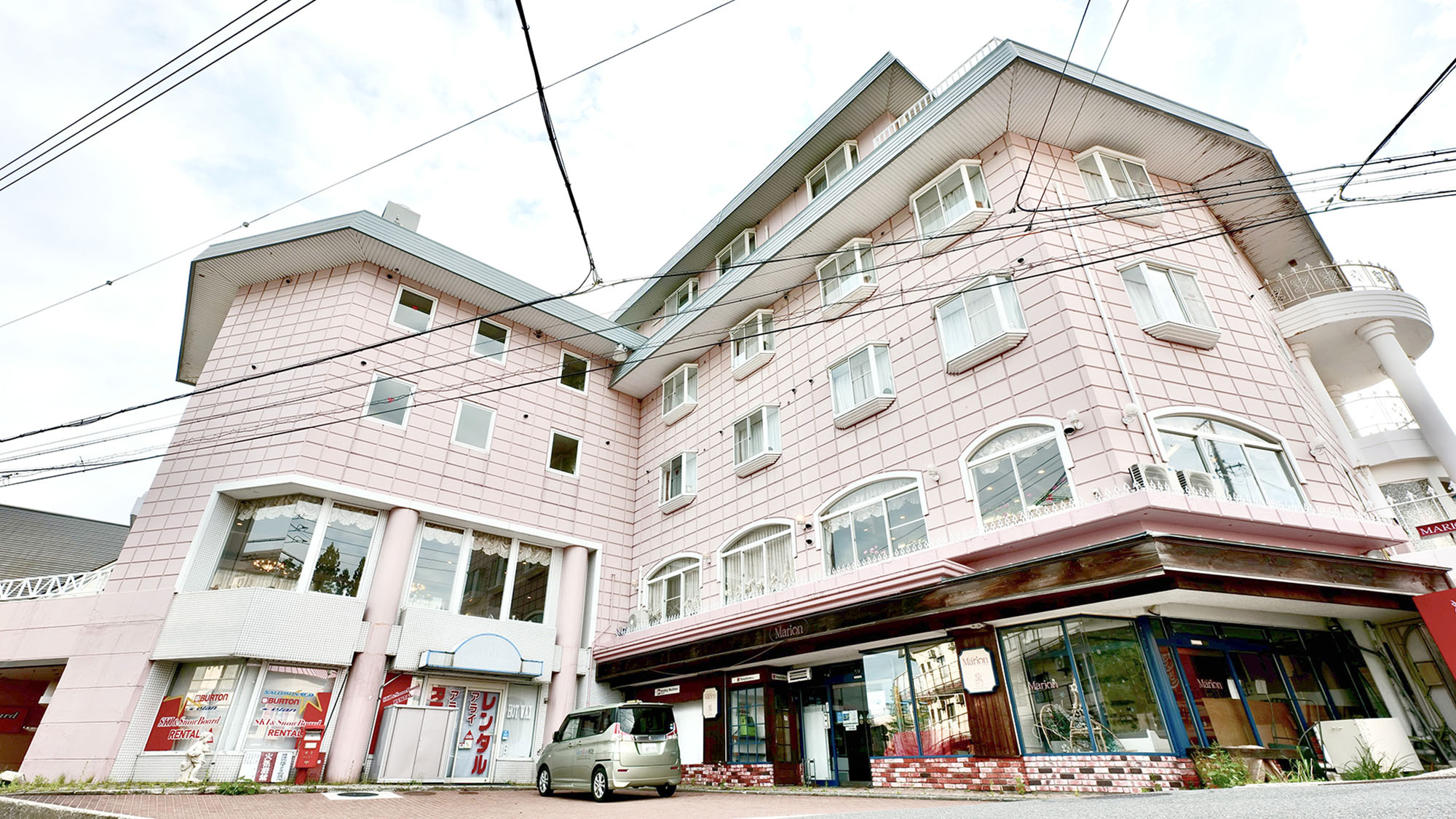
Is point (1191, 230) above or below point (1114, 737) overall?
above

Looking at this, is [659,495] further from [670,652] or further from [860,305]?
[860,305]

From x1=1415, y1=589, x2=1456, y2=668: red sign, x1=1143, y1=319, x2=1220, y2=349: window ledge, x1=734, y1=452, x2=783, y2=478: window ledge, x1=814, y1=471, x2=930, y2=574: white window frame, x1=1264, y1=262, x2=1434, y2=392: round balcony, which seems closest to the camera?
x1=1415, y1=589, x2=1456, y2=668: red sign

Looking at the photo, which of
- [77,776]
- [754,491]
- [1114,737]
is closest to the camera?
[1114,737]

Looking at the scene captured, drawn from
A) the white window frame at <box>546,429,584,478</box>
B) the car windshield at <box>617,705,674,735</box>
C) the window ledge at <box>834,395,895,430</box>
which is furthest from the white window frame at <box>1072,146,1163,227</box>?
the white window frame at <box>546,429,584,478</box>

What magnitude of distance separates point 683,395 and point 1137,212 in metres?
13.8

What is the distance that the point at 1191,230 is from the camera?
15.4 meters

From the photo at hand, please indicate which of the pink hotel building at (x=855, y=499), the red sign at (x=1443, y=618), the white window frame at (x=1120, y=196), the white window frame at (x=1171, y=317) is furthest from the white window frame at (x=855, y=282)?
the red sign at (x=1443, y=618)

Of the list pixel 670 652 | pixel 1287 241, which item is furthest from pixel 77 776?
pixel 1287 241

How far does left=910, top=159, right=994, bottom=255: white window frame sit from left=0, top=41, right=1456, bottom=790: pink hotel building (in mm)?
123

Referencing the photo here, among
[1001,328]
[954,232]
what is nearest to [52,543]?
[954,232]

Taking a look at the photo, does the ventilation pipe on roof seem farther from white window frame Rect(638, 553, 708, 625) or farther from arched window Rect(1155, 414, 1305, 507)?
arched window Rect(1155, 414, 1305, 507)

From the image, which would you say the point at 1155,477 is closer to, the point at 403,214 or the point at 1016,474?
the point at 1016,474

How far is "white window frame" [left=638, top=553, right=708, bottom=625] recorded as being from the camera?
1828 centimetres

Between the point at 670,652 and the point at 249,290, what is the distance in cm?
1663
